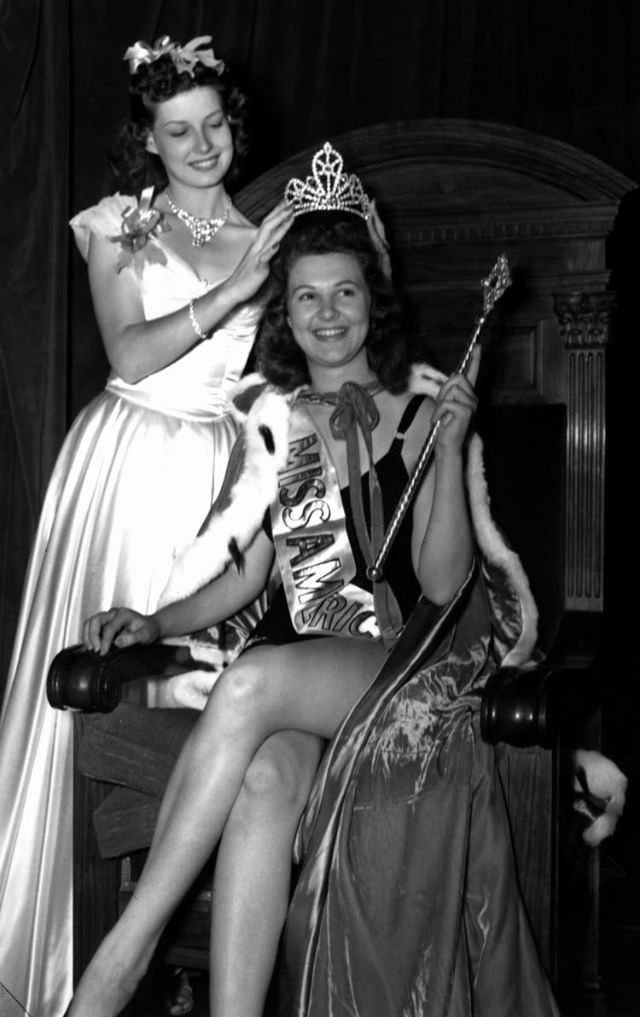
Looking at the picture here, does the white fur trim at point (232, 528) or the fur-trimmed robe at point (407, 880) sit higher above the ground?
the white fur trim at point (232, 528)

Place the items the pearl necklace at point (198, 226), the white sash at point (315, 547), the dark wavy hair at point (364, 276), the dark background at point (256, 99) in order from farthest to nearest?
the dark background at point (256, 99) → the pearl necklace at point (198, 226) → the dark wavy hair at point (364, 276) → the white sash at point (315, 547)

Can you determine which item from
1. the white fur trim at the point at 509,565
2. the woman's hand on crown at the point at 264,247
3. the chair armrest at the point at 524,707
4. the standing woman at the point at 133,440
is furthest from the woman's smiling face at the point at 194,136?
the chair armrest at the point at 524,707

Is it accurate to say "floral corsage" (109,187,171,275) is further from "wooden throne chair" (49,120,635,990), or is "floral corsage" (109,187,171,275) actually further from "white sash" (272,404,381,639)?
"white sash" (272,404,381,639)

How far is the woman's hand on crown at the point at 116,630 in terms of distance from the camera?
275cm

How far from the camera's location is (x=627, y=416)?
11.3 ft

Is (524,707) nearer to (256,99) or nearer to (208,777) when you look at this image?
(208,777)

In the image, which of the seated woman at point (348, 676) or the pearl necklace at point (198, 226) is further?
the pearl necklace at point (198, 226)

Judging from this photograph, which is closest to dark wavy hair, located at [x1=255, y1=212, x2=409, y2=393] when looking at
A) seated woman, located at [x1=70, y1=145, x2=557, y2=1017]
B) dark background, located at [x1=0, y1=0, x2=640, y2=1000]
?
seated woman, located at [x1=70, y1=145, x2=557, y2=1017]

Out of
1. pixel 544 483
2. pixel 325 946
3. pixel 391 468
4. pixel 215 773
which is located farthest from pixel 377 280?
pixel 325 946


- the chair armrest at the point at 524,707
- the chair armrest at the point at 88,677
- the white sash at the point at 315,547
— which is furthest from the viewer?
the white sash at the point at 315,547

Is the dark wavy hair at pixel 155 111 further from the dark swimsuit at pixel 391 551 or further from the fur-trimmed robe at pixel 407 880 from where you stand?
the fur-trimmed robe at pixel 407 880

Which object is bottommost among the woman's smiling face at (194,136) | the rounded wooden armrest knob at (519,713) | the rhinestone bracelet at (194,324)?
the rounded wooden armrest knob at (519,713)

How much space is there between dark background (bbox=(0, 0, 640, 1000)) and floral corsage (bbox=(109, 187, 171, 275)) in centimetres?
75

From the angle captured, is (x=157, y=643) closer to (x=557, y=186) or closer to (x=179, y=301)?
(x=179, y=301)
